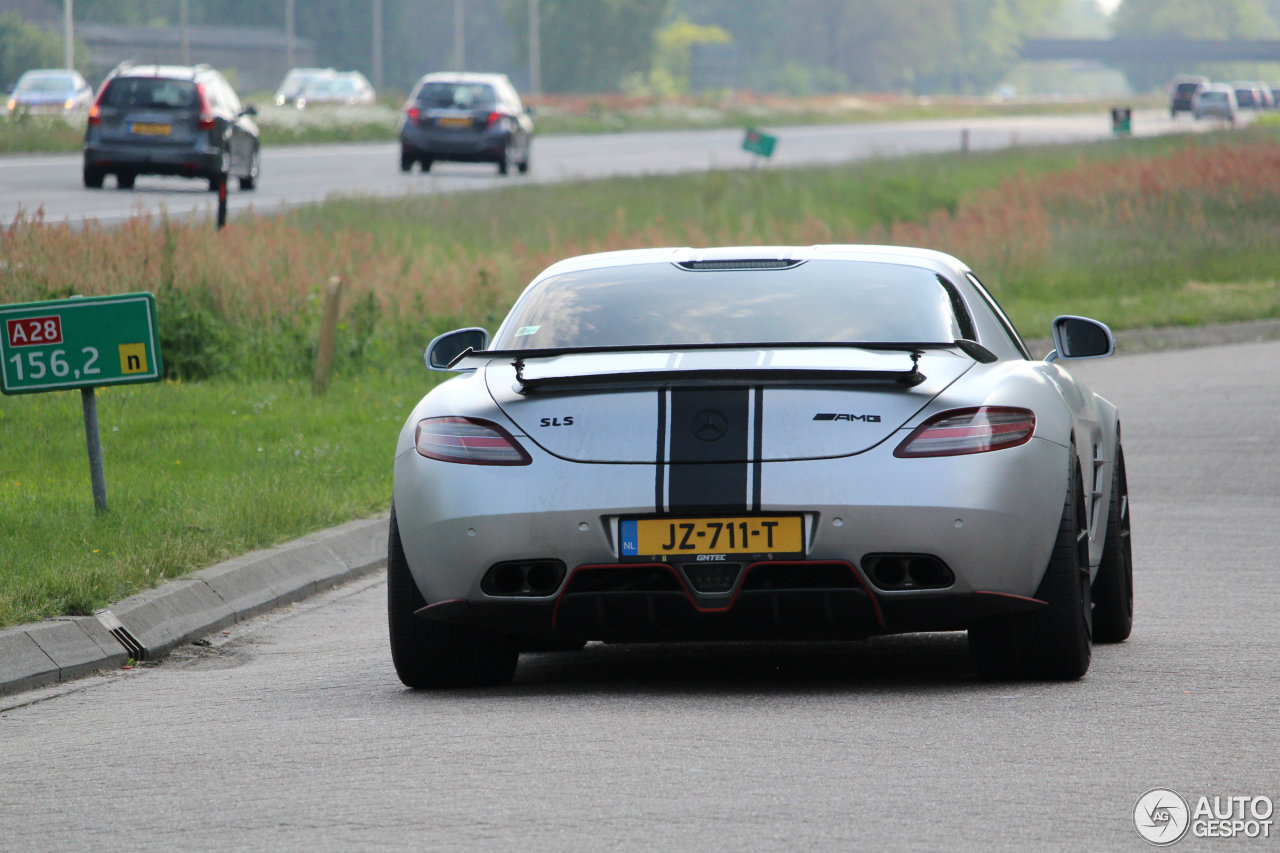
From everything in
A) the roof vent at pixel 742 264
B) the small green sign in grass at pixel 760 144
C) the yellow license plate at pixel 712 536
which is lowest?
the small green sign in grass at pixel 760 144

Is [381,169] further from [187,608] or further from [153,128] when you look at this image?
[187,608]

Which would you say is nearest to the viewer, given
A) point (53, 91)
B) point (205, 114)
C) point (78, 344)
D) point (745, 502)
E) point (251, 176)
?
point (745, 502)

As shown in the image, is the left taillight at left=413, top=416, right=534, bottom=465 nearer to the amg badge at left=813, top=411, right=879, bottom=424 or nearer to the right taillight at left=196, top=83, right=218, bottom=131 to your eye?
the amg badge at left=813, top=411, right=879, bottom=424

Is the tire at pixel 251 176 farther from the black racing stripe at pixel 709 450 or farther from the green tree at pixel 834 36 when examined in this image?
the green tree at pixel 834 36

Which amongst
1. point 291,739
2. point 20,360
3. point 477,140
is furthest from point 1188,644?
point 477,140

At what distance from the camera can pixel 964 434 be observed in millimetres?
6012

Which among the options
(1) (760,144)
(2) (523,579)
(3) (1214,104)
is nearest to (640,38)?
(3) (1214,104)

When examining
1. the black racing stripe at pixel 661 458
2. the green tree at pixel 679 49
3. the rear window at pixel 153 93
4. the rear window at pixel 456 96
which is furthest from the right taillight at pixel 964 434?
the green tree at pixel 679 49

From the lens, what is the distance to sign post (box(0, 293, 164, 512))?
980 cm

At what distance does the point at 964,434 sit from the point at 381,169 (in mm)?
35908

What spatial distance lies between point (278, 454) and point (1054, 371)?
20.6 ft

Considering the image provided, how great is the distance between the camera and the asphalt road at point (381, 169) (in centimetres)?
2831

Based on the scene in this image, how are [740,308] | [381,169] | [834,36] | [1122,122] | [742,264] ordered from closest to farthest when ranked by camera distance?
[740,308]
[742,264]
[381,169]
[1122,122]
[834,36]

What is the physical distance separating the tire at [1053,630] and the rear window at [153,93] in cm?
2643
